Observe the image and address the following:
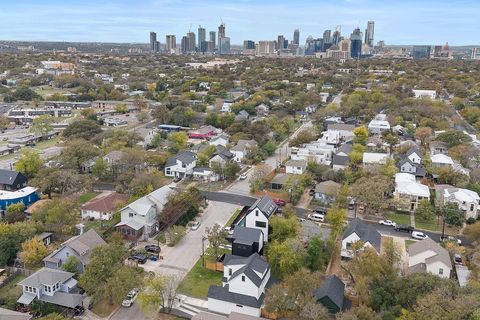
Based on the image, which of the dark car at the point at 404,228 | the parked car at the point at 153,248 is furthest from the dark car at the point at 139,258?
the dark car at the point at 404,228

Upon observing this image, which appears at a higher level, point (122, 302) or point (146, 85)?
point (146, 85)

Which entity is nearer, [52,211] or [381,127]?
[52,211]

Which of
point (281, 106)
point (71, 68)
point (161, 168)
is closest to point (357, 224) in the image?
point (161, 168)

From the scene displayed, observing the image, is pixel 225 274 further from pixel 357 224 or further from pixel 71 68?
pixel 71 68

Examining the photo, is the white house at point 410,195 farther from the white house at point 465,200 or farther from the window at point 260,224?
the window at point 260,224

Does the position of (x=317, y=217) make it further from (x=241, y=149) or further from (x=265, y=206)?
(x=241, y=149)
